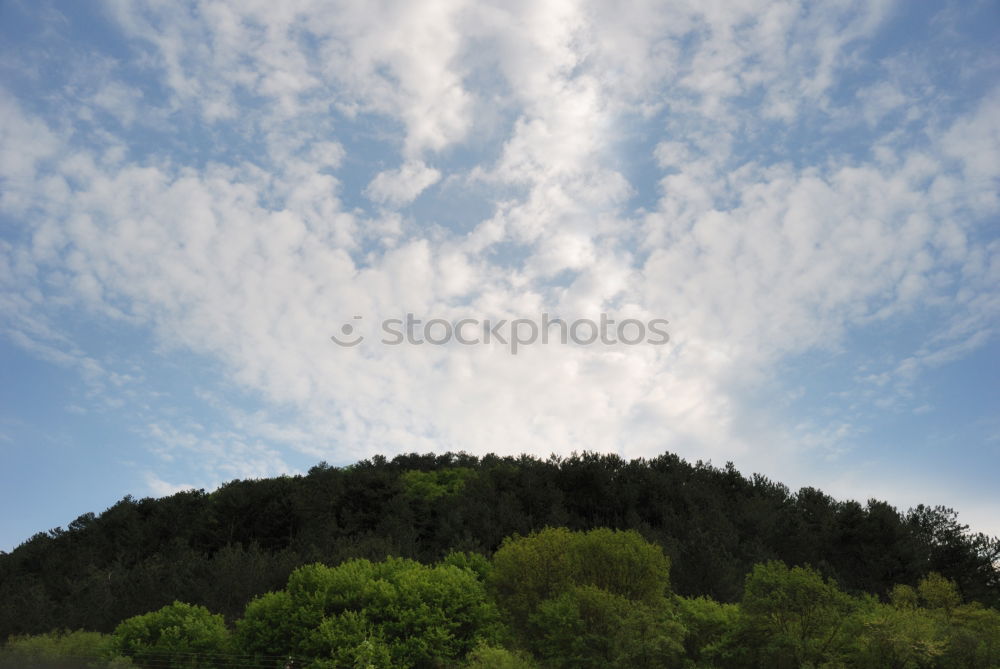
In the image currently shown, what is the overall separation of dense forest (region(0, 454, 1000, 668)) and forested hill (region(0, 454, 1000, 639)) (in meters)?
0.25

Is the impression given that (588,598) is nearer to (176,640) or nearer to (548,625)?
(548,625)

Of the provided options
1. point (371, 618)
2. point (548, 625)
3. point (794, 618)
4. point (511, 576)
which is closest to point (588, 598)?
point (548, 625)

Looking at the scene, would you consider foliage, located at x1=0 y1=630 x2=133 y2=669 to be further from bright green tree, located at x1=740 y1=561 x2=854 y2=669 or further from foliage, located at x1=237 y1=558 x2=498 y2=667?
bright green tree, located at x1=740 y1=561 x2=854 y2=669

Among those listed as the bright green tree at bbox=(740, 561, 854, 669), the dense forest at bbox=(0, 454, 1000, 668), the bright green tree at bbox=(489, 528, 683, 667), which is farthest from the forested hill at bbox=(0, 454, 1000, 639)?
the bright green tree at bbox=(740, 561, 854, 669)

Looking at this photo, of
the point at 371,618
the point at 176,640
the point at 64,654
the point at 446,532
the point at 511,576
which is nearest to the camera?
the point at 64,654

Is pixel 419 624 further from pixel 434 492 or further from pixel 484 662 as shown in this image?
pixel 434 492

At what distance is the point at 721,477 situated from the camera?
7775 centimetres

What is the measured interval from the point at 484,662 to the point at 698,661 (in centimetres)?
846

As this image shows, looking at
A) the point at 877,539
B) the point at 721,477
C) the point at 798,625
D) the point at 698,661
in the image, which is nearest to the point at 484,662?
the point at 698,661

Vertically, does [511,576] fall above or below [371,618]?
above

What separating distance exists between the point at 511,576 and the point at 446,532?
34.1m

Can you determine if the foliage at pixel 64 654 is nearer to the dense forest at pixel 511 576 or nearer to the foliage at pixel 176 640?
the dense forest at pixel 511 576

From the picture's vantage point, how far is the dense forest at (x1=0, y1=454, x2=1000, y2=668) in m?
23.3

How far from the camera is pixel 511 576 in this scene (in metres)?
29.9
